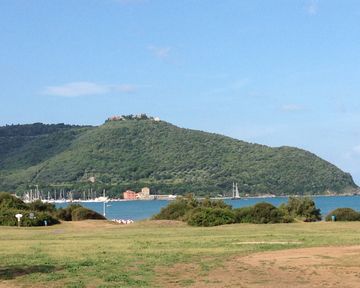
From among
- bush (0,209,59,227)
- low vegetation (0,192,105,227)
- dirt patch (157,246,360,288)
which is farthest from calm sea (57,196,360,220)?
dirt patch (157,246,360,288)

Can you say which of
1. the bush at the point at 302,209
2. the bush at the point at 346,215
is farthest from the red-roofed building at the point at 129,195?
the bush at the point at 346,215

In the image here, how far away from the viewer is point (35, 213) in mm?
57812

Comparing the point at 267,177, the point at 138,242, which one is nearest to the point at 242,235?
the point at 138,242

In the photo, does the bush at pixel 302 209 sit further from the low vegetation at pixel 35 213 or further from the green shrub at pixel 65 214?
the green shrub at pixel 65 214

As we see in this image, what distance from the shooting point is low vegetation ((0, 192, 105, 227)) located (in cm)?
5588

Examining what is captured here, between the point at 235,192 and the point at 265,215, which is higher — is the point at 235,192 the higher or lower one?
the higher one

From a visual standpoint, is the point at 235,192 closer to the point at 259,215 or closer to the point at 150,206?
the point at 150,206

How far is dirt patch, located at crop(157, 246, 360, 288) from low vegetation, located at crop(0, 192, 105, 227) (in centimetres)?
3261

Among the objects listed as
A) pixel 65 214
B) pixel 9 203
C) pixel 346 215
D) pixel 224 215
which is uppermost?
pixel 9 203

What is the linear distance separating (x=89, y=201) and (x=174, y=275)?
563 feet

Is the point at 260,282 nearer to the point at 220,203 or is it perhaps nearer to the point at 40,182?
the point at 220,203

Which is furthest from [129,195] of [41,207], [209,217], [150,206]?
[209,217]

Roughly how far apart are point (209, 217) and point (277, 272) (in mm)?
30431

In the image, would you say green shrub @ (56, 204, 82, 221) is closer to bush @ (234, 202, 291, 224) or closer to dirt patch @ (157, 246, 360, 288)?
bush @ (234, 202, 291, 224)
